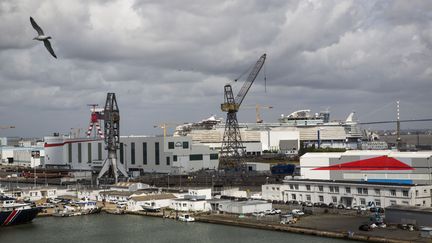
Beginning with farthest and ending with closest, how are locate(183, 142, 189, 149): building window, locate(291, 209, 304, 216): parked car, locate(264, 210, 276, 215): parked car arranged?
locate(183, 142, 189, 149): building window
locate(264, 210, 276, 215): parked car
locate(291, 209, 304, 216): parked car

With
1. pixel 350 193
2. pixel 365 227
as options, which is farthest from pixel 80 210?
pixel 365 227

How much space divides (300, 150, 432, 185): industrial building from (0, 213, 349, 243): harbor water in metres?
5.27

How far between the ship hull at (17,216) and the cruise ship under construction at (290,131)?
92.6 feet

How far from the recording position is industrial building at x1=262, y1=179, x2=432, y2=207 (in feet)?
45.1

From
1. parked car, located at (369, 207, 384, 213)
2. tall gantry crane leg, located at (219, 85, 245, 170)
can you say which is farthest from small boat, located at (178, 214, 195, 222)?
tall gantry crane leg, located at (219, 85, 245, 170)

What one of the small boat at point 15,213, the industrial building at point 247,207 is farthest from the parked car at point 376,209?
the small boat at point 15,213

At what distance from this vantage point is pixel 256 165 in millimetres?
30141

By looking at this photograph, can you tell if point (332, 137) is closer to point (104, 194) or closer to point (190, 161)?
point (190, 161)

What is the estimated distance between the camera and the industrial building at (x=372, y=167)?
1548 cm

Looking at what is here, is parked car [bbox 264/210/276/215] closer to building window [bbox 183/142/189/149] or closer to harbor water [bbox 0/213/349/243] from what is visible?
harbor water [bbox 0/213/349/243]

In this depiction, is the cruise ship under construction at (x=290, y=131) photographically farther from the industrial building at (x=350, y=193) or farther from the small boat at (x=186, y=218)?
the small boat at (x=186, y=218)

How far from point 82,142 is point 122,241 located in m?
22.5

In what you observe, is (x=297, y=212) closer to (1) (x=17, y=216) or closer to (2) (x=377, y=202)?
(2) (x=377, y=202)

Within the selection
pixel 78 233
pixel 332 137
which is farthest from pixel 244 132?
pixel 78 233
